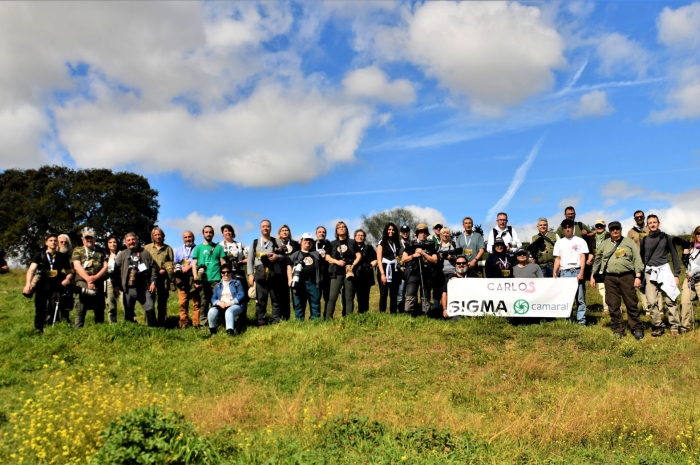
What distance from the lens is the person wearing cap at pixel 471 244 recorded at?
38.5 feet

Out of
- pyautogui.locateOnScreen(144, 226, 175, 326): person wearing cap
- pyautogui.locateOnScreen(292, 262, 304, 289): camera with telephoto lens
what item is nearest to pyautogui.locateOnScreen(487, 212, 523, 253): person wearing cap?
pyautogui.locateOnScreen(292, 262, 304, 289): camera with telephoto lens

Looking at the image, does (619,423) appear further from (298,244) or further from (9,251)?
(9,251)

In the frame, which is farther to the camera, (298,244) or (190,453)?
(298,244)

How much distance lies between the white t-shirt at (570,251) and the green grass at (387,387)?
141cm

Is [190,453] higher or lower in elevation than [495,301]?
lower

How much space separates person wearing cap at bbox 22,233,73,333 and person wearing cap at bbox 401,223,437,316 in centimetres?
704

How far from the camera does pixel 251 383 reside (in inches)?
321

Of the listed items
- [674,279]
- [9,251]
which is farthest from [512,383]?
[9,251]

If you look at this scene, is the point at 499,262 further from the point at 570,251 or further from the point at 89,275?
the point at 89,275

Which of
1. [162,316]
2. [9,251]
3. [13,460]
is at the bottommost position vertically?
[13,460]

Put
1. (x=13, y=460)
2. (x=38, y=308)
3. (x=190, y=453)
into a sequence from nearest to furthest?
(x=190, y=453)
(x=13, y=460)
(x=38, y=308)

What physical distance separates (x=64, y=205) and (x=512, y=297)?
132 feet

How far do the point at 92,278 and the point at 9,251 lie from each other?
36.2 m

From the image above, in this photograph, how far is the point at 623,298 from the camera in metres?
10.3
